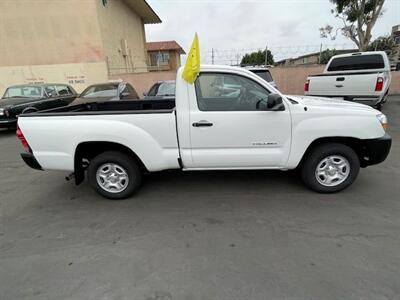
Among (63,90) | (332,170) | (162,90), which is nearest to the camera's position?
(332,170)

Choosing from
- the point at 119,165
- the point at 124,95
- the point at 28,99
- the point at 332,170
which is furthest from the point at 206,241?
the point at 28,99

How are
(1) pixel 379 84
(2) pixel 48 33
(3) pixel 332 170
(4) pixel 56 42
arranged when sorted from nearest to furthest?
(3) pixel 332 170
(1) pixel 379 84
(2) pixel 48 33
(4) pixel 56 42

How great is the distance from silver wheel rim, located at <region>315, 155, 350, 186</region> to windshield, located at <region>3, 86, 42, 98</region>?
10142 mm

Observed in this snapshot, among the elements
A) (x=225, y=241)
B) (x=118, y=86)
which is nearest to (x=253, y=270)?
(x=225, y=241)

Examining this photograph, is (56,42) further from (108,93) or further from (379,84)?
(379,84)

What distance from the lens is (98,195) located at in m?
3.88

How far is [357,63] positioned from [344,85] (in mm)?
2513

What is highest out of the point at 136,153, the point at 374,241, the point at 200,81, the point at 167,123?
the point at 200,81

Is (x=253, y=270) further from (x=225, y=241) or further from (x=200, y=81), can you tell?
(x=200, y=81)

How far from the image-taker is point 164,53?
34219 millimetres

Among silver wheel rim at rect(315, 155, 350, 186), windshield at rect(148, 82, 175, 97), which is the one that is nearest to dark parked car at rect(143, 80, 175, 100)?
windshield at rect(148, 82, 175, 97)

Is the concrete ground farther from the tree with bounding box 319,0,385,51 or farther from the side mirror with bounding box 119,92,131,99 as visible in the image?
the tree with bounding box 319,0,385,51

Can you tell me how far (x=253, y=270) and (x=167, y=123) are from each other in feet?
6.44

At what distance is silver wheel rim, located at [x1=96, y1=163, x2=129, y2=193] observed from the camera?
360 centimetres
